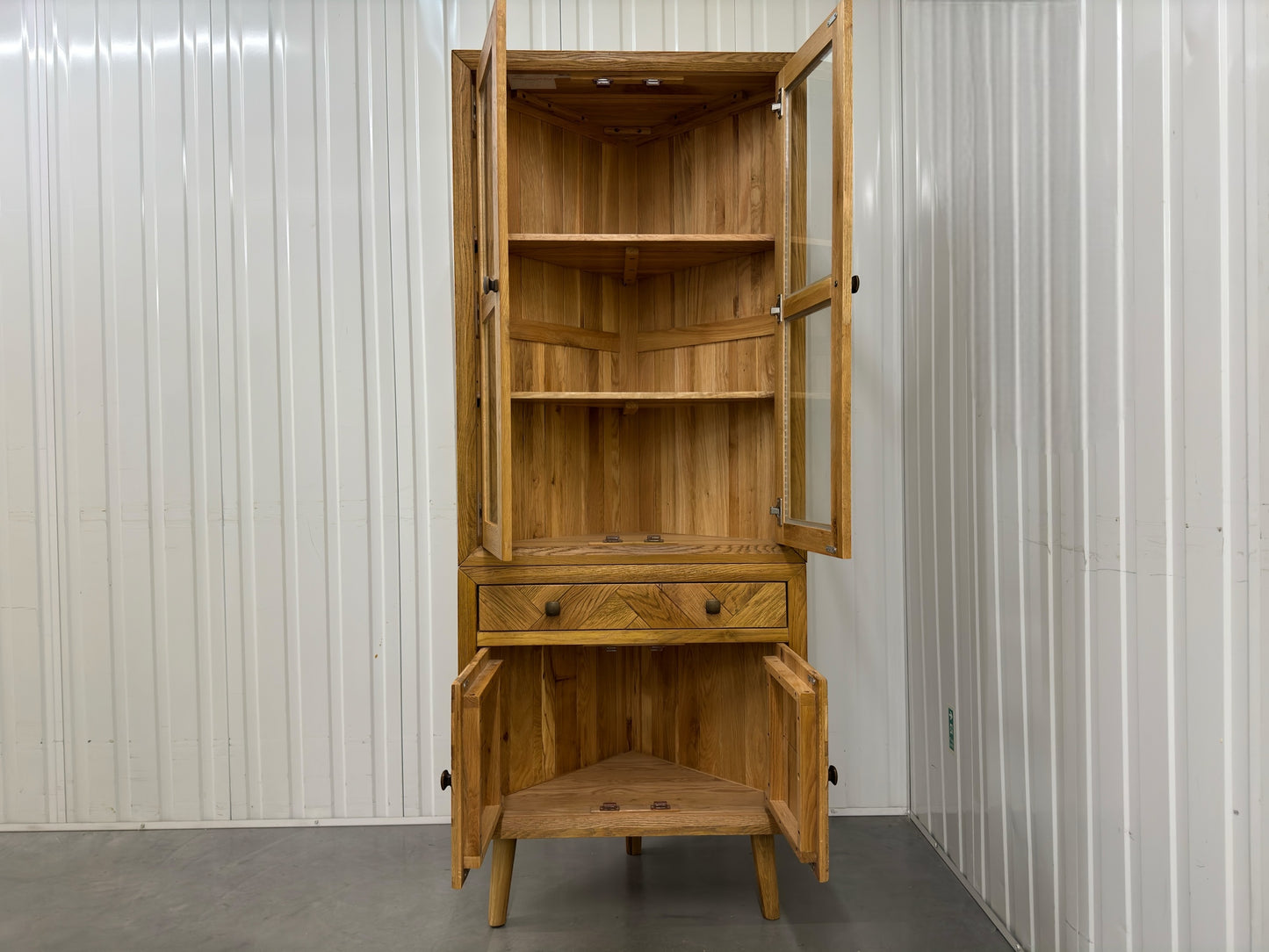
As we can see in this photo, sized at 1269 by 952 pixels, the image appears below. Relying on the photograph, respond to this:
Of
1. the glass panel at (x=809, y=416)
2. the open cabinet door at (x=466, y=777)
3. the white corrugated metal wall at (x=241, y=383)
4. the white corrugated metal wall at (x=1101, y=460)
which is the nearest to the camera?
the white corrugated metal wall at (x=1101, y=460)

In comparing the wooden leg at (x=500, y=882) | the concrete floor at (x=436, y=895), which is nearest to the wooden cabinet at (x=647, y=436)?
the wooden leg at (x=500, y=882)

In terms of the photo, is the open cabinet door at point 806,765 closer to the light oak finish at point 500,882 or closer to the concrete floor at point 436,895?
the concrete floor at point 436,895

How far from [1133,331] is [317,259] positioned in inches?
89.3

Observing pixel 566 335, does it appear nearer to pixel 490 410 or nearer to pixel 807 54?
pixel 490 410

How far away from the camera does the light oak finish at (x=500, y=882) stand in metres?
1.88

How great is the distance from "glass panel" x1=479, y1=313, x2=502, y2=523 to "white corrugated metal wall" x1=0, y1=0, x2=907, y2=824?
0.56 meters

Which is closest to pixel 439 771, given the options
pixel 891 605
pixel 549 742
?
pixel 549 742

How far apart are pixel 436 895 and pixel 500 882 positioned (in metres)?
0.27

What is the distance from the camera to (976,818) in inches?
78.2

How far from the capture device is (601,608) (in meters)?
1.90

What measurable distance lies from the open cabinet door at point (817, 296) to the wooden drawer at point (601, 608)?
29cm

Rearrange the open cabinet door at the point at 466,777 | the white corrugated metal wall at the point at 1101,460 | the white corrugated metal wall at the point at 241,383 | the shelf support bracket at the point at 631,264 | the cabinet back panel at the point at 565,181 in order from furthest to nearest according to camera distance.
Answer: the white corrugated metal wall at the point at 241,383
the cabinet back panel at the point at 565,181
the shelf support bracket at the point at 631,264
the open cabinet door at the point at 466,777
the white corrugated metal wall at the point at 1101,460

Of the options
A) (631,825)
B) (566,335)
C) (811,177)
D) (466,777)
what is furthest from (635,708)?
(811,177)

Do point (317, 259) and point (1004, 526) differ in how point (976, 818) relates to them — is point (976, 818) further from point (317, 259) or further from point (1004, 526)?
point (317, 259)
